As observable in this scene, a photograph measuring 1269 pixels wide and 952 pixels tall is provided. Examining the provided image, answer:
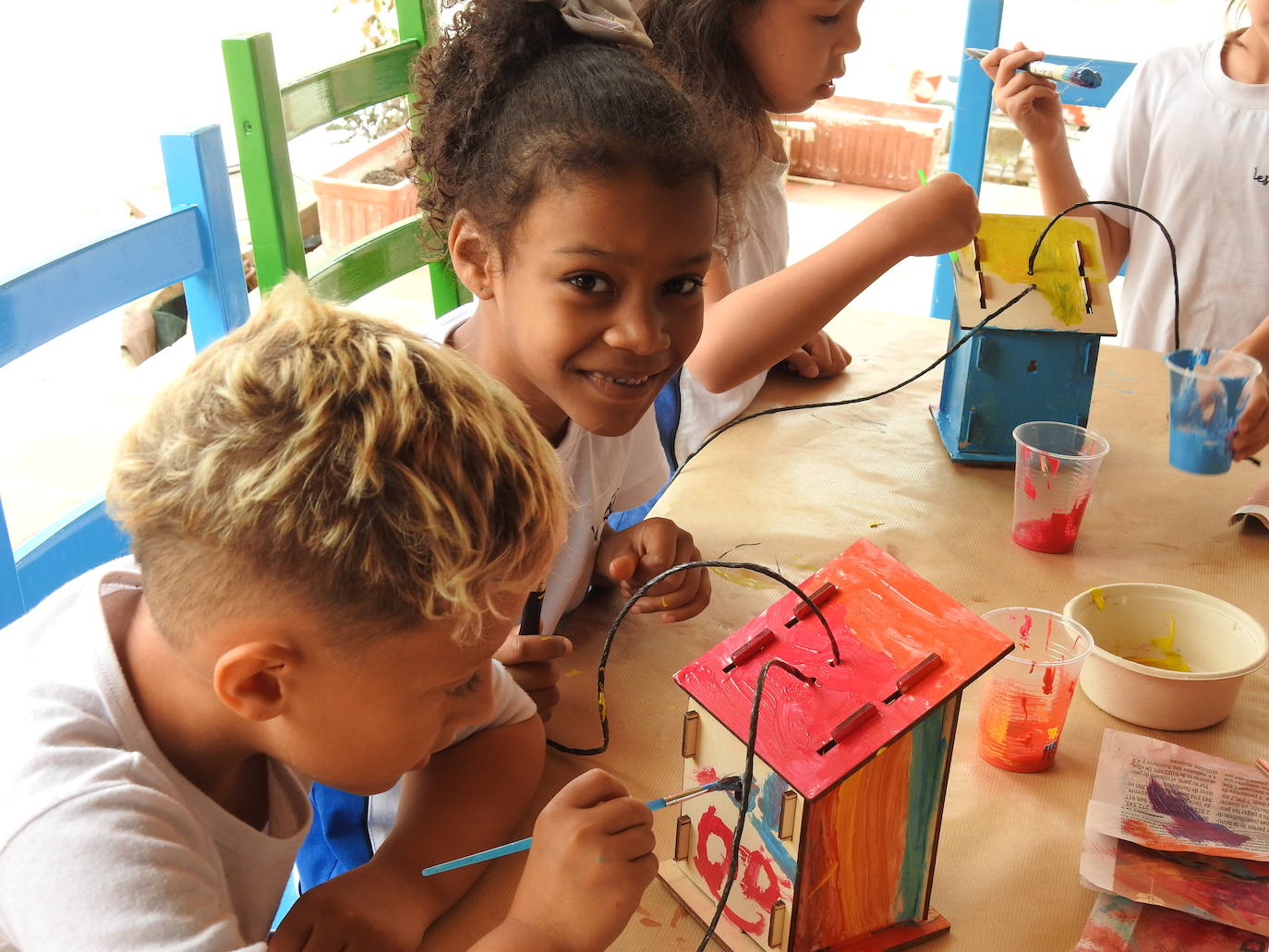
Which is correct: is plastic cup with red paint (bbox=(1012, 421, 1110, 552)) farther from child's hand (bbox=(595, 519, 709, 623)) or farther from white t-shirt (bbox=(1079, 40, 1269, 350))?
white t-shirt (bbox=(1079, 40, 1269, 350))

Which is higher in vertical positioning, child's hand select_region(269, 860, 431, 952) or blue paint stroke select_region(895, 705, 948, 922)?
blue paint stroke select_region(895, 705, 948, 922)

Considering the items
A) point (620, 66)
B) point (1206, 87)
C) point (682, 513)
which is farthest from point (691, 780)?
point (1206, 87)

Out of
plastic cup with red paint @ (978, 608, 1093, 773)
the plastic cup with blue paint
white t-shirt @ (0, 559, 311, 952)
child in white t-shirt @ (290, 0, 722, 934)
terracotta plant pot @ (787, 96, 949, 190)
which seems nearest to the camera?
white t-shirt @ (0, 559, 311, 952)

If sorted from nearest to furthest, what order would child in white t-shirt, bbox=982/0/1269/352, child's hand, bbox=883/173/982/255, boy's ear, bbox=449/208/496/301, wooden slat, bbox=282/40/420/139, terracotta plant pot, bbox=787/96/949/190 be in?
1. boy's ear, bbox=449/208/496/301
2. child's hand, bbox=883/173/982/255
3. wooden slat, bbox=282/40/420/139
4. child in white t-shirt, bbox=982/0/1269/352
5. terracotta plant pot, bbox=787/96/949/190

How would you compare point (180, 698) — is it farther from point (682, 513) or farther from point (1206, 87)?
point (1206, 87)

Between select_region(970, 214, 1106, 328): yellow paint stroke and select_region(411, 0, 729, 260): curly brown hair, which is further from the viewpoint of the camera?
select_region(970, 214, 1106, 328): yellow paint stroke

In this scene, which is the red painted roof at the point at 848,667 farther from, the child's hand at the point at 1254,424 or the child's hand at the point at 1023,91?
the child's hand at the point at 1023,91

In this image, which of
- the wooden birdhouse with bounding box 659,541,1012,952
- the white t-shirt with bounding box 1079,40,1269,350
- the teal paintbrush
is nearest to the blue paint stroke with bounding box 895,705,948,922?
the wooden birdhouse with bounding box 659,541,1012,952

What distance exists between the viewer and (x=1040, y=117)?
1.49 metres

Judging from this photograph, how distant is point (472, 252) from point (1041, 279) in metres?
0.60

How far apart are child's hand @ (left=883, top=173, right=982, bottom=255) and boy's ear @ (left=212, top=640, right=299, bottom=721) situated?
2.86 feet

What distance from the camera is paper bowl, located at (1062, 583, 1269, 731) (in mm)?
817

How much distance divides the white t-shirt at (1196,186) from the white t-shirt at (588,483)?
100cm

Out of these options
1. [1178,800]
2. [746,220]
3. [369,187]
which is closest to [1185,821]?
[1178,800]
